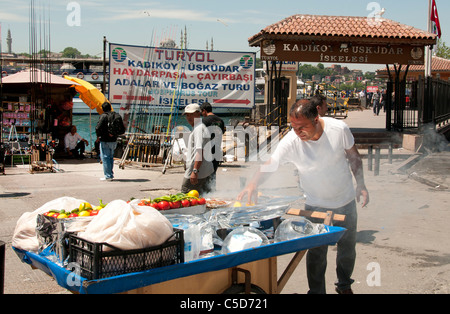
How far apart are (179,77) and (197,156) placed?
8.72 m

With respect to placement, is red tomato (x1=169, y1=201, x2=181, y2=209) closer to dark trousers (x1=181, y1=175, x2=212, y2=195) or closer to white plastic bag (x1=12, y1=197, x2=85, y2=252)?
white plastic bag (x1=12, y1=197, x2=85, y2=252)

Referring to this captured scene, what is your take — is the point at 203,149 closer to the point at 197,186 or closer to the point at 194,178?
the point at 194,178

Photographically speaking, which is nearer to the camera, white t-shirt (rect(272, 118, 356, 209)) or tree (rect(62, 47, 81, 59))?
white t-shirt (rect(272, 118, 356, 209))

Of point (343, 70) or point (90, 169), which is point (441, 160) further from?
point (343, 70)

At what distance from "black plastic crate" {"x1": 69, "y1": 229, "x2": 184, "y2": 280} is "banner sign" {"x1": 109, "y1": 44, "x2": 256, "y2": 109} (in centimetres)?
1226

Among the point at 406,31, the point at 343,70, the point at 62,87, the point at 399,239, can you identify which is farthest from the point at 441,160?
the point at 343,70

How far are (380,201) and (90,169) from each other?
8321 mm

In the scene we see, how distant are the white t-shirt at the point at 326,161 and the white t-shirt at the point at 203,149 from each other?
2.54 meters

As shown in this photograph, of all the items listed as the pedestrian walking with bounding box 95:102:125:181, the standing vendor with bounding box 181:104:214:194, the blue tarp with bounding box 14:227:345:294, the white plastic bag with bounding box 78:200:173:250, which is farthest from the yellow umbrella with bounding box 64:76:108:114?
the white plastic bag with bounding box 78:200:173:250

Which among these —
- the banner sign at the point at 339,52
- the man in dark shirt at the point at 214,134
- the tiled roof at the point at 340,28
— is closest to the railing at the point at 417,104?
the banner sign at the point at 339,52

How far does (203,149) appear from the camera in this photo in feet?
23.2

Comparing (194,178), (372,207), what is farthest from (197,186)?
(372,207)

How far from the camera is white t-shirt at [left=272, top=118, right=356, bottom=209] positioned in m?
4.43
